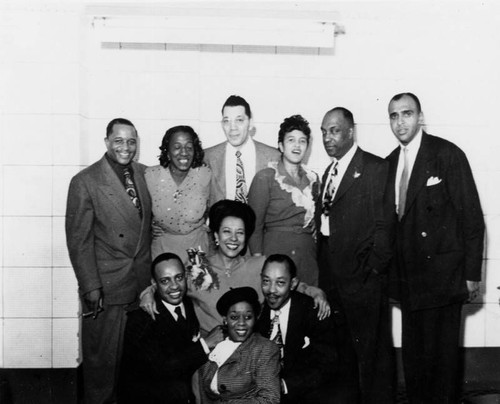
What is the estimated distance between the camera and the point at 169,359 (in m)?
2.90

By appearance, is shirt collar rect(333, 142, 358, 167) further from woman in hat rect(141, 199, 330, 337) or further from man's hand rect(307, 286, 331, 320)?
man's hand rect(307, 286, 331, 320)

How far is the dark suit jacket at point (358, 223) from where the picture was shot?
3.38 metres

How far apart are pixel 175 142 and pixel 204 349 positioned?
4.02 feet

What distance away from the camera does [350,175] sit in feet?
11.2

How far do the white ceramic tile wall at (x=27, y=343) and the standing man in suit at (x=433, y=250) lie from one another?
7.00 ft

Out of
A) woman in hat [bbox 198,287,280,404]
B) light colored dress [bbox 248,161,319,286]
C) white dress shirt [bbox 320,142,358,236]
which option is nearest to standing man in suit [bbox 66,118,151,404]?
light colored dress [bbox 248,161,319,286]

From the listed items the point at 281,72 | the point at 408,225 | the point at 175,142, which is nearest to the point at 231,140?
the point at 175,142

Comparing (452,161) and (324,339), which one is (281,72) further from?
(324,339)

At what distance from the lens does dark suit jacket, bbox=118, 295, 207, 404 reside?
288cm

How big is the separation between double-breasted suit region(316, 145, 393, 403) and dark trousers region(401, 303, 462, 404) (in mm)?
177

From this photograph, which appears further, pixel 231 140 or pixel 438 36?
pixel 438 36

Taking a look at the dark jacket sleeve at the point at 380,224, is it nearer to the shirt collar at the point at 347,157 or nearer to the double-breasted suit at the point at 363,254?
the double-breasted suit at the point at 363,254

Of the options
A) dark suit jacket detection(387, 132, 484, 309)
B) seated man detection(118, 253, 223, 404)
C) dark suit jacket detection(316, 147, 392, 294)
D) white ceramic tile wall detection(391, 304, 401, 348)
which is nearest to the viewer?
seated man detection(118, 253, 223, 404)

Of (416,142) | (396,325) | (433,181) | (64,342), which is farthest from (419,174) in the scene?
(64,342)
